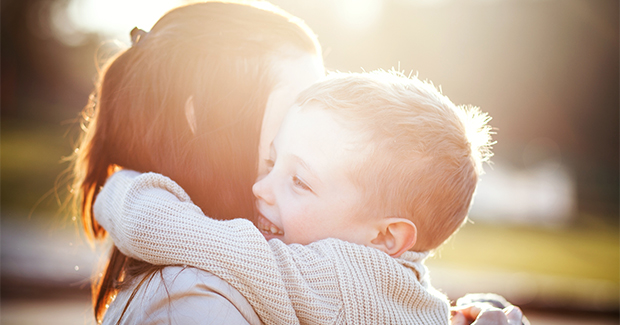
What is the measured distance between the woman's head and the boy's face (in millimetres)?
164

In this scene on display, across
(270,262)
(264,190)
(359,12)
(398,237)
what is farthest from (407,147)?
(359,12)

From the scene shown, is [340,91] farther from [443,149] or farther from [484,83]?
[484,83]

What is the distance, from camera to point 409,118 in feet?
4.62

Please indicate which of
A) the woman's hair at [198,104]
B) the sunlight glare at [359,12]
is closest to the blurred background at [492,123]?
the sunlight glare at [359,12]

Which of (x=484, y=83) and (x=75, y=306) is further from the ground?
(x=484, y=83)

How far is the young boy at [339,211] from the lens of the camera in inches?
43.9

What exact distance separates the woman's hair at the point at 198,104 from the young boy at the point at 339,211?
0.11m

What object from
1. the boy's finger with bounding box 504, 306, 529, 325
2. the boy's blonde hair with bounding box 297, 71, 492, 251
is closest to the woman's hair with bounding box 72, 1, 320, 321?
the boy's blonde hair with bounding box 297, 71, 492, 251

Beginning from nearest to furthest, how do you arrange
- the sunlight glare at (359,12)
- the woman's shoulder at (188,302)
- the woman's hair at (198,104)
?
1. the woman's shoulder at (188,302)
2. the woman's hair at (198,104)
3. the sunlight glare at (359,12)

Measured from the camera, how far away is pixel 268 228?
148 cm

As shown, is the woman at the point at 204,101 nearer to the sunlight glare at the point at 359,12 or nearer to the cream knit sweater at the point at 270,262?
the cream knit sweater at the point at 270,262

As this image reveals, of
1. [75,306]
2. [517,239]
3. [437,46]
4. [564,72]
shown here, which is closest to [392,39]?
[437,46]

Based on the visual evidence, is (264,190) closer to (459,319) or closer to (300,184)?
(300,184)

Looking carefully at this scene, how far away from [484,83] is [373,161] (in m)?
16.3
